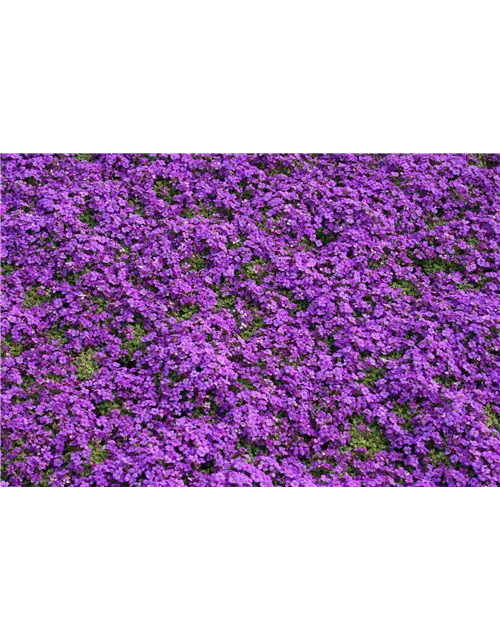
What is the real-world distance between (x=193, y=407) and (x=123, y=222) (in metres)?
1.51

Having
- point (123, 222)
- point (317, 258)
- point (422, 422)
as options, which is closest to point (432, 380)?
point (422, 422)

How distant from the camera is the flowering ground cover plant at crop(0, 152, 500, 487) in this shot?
4.00 meters

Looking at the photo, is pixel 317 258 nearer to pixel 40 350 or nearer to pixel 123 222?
pixel 123 222

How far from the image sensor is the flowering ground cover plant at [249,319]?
13.1ft

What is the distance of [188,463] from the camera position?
12.8ft

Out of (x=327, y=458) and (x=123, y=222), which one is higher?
(x=123, y=222)

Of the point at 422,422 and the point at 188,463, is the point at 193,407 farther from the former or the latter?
the point at 422,422

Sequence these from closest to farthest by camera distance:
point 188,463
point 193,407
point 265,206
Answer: point 188,463 < point 193,407 < point 265,206

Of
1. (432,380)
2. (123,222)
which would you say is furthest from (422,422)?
(123,222)

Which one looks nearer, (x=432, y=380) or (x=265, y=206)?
(x=432, y=380)

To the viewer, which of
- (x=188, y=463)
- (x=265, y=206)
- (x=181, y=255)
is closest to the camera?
(x=188, y=463)

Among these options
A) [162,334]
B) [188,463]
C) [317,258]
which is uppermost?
[317,258]

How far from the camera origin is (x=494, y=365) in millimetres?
4500

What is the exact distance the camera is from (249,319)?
15.0 feet
